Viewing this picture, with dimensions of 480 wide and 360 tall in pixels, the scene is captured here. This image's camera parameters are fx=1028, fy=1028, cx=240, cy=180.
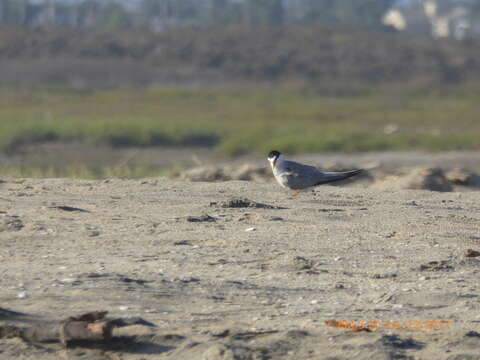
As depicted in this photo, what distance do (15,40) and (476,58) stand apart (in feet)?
96.1

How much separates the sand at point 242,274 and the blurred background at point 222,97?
11.7 feet

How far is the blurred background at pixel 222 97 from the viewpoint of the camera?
75.1ft

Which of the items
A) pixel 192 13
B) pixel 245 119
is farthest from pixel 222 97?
pixel 192 13

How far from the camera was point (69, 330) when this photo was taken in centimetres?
465

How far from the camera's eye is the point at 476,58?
66750 mm

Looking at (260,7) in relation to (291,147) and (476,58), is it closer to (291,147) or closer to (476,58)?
(476,58)

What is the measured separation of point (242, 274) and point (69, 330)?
4.29 ft
